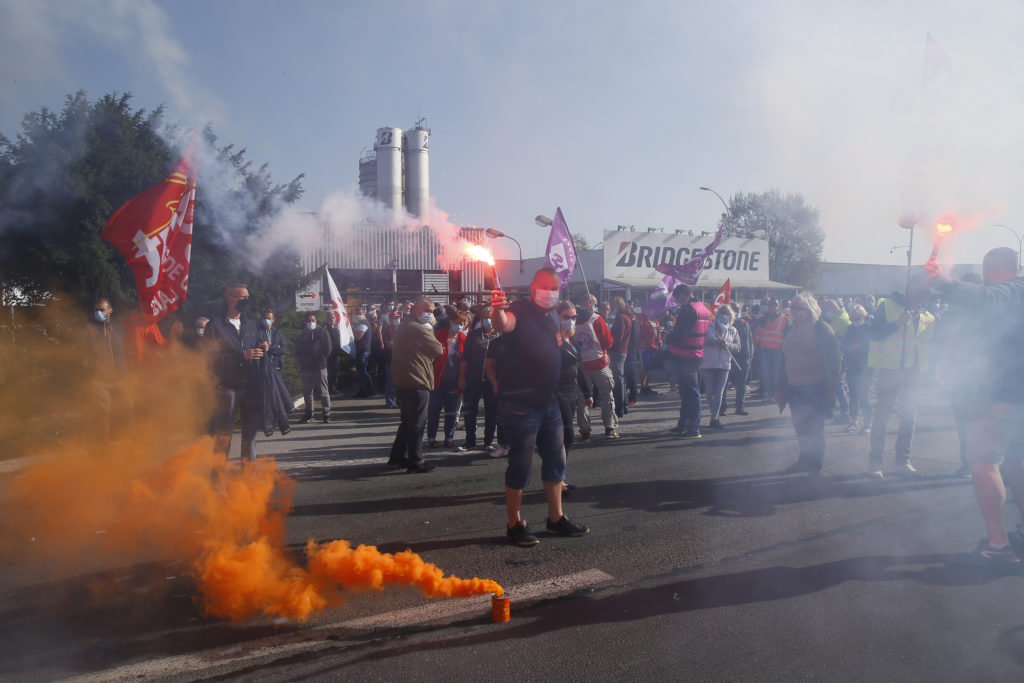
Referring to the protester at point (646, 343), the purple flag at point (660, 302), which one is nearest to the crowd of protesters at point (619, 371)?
the purple flag at point (660, 302)

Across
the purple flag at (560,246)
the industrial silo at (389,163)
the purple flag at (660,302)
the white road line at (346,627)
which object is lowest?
the white road line at (346,627)

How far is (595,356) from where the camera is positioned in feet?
27.9

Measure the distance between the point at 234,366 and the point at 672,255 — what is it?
29.2 metres

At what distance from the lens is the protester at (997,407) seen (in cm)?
414

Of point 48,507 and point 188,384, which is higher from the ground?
point 188,384

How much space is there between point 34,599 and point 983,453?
6086mm

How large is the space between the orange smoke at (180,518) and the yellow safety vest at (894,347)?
5322 millimetres

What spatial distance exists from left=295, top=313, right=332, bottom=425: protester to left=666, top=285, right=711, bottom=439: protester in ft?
18.4

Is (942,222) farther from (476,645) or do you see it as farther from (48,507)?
(48,507)

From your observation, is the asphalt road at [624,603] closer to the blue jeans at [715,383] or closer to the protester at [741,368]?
the blue jeans at [715,383]

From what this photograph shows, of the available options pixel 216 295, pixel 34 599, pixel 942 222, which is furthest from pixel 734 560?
pixel 216 295

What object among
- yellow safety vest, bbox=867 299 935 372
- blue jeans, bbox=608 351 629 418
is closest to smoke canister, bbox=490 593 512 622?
yellow safety vest, bbox=867 299 935 372

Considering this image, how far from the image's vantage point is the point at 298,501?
5.94m

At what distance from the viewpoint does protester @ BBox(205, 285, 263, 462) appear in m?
6.07
